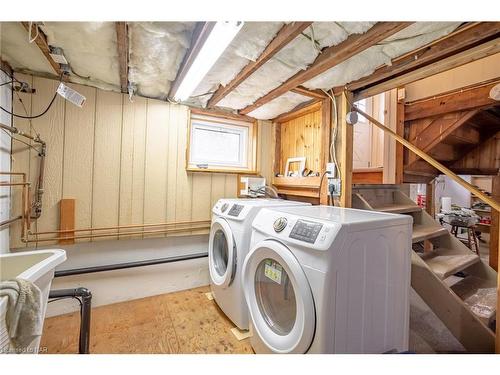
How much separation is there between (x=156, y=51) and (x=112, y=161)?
41.1 inches

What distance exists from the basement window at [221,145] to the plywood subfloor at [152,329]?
1305 mm

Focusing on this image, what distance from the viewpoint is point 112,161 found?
75.9 inches

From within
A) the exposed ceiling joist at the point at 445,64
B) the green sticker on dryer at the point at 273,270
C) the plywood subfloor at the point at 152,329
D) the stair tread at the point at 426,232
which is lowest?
the plywood subfloor at the point at 152,329

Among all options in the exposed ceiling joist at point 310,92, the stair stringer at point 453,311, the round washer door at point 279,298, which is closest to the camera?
the round washer door at point 279,298

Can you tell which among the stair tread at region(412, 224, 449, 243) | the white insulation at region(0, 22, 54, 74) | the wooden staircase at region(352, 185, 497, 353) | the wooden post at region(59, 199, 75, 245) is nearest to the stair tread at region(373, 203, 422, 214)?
the wooden staircase at region(352, 185, 497, 353)

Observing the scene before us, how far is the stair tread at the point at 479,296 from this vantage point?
4.75 feet

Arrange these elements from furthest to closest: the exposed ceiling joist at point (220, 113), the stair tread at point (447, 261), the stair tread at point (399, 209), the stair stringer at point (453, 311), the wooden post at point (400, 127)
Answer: the wooden post at point (400, 127) < the exposed ceiling joist at point (220, 113) < the stair tread at point (399, 209) < the stair tread at point (447, 261) < the stair stringer at point (453, 311)

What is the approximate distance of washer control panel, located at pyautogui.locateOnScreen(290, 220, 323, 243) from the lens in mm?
1016

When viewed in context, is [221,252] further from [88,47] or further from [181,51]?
[88,47]

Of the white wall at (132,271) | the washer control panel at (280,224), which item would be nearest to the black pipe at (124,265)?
the white wall at (132,271)

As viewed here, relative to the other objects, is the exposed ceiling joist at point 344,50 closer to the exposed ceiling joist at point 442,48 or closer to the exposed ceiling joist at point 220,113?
the exposed ceiling joist at point 442,48
